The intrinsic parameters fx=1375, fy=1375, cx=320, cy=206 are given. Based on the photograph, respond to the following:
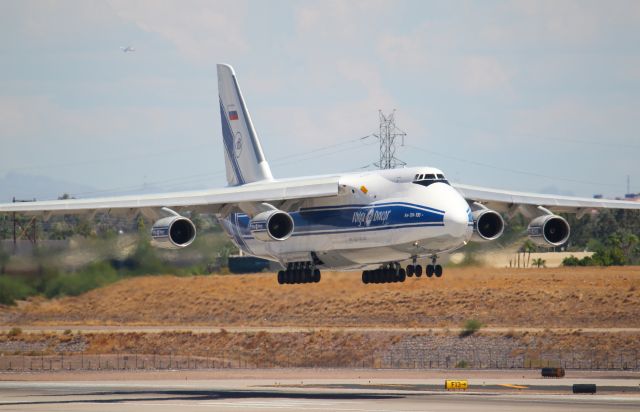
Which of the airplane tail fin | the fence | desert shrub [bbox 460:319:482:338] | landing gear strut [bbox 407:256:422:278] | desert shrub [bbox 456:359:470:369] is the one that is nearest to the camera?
landing gear strut [bbox 407:256:422:278]

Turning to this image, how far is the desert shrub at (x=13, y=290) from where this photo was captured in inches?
2247

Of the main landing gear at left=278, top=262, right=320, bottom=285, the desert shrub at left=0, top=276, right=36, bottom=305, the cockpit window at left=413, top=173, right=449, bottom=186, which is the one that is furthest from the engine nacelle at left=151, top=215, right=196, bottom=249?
the desert shrub at left=0, top=276, right=36, bottom=305

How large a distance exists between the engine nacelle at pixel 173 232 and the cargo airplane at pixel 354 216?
4 cm

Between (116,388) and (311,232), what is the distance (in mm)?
13740

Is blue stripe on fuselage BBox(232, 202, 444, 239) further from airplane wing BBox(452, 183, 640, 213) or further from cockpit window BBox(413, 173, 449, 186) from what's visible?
airplane wing BBox(452, 183, 640, 213)

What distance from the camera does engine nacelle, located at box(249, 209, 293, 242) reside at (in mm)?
47750

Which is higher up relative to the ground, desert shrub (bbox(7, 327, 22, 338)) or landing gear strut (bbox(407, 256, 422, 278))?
landing gear strut (bbox(407, 256, 422, 278))

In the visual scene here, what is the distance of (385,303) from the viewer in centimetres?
7725

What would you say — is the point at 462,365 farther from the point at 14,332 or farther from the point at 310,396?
the point at 14,332

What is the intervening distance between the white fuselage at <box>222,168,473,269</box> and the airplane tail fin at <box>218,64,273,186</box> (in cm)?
523

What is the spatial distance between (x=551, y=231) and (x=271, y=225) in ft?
33.0

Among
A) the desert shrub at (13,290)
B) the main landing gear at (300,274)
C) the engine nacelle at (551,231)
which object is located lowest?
the desert shrub at (13,290)

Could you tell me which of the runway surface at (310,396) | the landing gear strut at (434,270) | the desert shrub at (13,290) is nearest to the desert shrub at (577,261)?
the runway surface at (310,396)

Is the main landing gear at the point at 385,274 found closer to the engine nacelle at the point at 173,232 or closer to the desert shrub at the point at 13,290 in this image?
the engine nacelle at the point at 173,232
